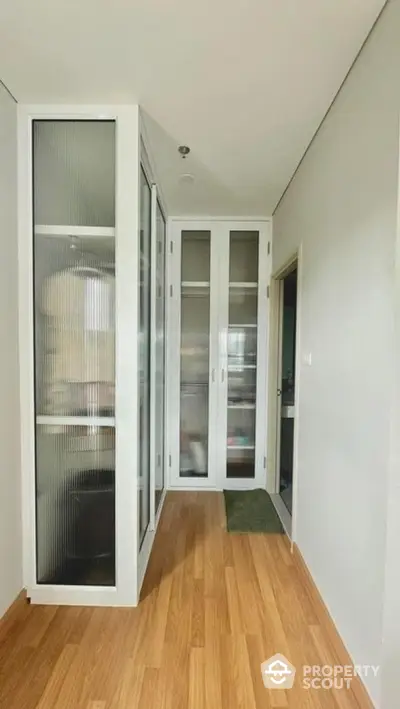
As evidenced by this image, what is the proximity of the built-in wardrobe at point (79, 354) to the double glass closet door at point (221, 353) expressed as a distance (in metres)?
1.68

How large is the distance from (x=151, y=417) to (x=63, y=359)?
85 centimetres

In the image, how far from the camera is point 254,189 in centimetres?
309

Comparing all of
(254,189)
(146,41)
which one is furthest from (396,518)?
(254,189)

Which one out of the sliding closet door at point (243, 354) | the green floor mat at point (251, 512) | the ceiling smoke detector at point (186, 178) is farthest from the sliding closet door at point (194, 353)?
the ceiling smoke detector at point (186, 178)

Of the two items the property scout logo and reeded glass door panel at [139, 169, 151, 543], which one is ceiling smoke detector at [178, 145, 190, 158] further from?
the property scout logo

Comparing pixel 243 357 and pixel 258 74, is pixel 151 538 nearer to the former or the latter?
pixel 243 357

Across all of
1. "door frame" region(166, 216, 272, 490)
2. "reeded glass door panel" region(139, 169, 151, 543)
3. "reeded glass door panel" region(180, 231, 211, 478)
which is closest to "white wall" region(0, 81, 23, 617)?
"reeded glass door panel" region(139, 169, 151, 543)

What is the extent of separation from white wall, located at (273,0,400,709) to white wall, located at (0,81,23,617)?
155cm

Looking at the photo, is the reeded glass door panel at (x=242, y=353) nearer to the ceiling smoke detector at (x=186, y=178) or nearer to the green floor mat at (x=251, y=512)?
the green floor mat at (x=251, y=512)

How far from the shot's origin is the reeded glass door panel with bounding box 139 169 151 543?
242 cm

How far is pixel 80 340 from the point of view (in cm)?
216

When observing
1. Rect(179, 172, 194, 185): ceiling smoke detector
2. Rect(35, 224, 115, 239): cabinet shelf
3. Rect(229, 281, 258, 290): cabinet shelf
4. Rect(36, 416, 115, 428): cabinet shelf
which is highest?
Rect(179, 172, 194, 185): ceiling smoke detector

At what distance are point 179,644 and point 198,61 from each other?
2534 mm

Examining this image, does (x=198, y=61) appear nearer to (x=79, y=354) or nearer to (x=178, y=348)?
(x=79, y=354)
